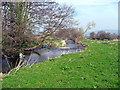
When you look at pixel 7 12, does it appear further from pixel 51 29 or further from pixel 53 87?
pixel 53 87

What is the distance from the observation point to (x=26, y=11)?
39.1 ft

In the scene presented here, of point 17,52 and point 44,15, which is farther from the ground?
point 44,15

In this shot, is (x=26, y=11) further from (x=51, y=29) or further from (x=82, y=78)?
(x=82, y=78)

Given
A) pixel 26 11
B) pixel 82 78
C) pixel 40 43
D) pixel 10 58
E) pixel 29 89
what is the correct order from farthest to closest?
pixel 40 43 < pixel 26 11 < pixel 10 58 < pixel 82 78 < pixel 29 89

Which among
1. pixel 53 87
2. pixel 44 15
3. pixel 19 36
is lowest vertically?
pixel 53 87

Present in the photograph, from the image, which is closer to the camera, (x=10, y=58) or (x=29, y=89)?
(x=29, y=89)

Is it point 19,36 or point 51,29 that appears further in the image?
point 51,29

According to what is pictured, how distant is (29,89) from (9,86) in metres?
0.94

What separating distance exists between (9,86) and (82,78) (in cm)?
318

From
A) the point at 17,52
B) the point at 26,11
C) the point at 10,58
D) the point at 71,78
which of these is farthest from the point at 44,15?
the point at 71,78

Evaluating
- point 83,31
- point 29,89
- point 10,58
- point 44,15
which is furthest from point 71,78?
point 83,31

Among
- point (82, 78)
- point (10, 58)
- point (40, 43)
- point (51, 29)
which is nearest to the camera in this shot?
point (82, 78)

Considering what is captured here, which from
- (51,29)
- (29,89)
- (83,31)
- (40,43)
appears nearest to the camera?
(29,89)

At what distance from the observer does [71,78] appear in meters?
5.52
